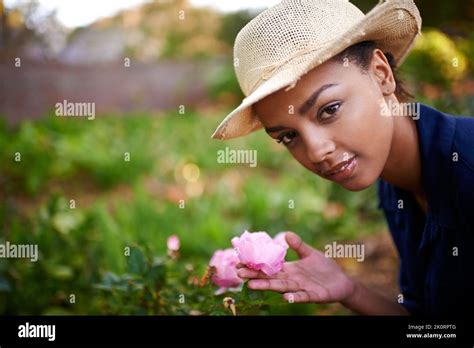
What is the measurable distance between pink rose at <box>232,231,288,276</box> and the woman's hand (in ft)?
0.14

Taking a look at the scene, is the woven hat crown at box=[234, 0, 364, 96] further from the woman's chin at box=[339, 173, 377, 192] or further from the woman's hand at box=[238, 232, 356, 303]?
the woman's hand at box=[238, 232, 356, 303]

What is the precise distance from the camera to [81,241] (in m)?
2.52

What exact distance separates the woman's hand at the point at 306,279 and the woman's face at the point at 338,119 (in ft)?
0.78

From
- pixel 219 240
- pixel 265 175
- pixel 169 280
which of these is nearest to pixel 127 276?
pixel 169 280

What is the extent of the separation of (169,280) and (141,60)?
6.07 meters

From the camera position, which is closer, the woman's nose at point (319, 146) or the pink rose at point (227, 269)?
the woman's nose at point (319, 146)

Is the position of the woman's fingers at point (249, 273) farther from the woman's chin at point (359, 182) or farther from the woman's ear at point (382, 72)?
the woman's ear at point (382, 72)

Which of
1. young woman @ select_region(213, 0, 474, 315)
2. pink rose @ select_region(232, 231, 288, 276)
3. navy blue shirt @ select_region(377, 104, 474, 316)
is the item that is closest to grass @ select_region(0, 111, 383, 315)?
pink rose @ select_region(232, 231, 288, 276)

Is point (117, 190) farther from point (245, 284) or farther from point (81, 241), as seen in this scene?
point (245, 284)

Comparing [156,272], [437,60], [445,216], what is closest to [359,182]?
[445,216]

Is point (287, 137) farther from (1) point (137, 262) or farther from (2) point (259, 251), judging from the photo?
(1) point (137, 262)

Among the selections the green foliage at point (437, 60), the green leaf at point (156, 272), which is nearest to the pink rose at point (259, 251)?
Result: the green leaf at point (156, 272)

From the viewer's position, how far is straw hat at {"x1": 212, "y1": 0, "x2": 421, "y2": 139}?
1.28 metres

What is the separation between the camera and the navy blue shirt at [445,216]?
1422 millimetres
